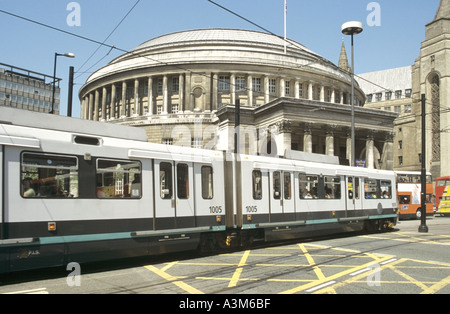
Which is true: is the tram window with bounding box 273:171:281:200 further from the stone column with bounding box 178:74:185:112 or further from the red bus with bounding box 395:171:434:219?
the stone column with bounding box 178:74:185:112

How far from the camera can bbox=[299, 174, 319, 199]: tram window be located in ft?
54.4

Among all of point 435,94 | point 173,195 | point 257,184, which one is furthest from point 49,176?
point 435,94

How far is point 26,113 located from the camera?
964 cm

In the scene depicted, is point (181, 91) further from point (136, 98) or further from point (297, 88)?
point (297, 88)

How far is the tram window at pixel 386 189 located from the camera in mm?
21375

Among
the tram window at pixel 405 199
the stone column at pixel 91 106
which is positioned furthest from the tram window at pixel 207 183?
the stone column at pixel 91 106

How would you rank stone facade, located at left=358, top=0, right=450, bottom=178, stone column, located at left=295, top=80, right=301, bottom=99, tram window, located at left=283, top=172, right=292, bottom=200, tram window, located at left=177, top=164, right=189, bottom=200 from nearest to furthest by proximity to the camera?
1. tram window, located at left=177, top=164, right=189, bottom=200
2. tram window, located at left=283, top=172, right=292, bottom=200
3. stone column, located at left=295, top=80, right=301, bottom=99
4. stone facade, located at left=358, top=0, right=450, bottom=178

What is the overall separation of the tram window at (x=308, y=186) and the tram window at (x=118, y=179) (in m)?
7.55

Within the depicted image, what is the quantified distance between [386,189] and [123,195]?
51.0ft

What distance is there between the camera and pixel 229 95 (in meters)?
68.2

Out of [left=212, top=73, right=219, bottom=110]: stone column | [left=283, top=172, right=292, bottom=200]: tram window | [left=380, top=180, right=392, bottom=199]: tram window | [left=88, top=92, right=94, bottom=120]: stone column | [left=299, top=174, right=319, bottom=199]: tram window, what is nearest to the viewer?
[left=283, top=172, right=292, bottom=200]: tram window

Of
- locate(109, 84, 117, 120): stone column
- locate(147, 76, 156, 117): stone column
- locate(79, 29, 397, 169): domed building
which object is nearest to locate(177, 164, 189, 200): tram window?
locate(79, 29, 397, 169): domed building
